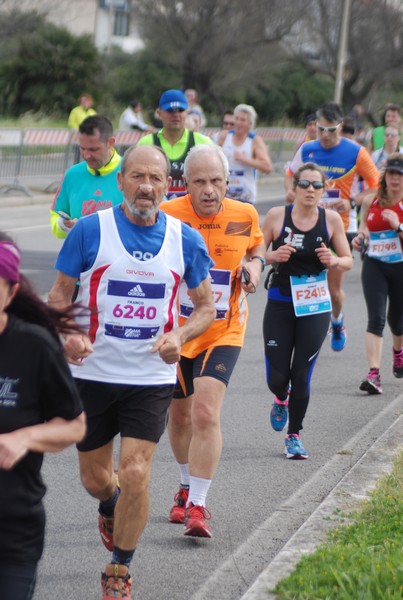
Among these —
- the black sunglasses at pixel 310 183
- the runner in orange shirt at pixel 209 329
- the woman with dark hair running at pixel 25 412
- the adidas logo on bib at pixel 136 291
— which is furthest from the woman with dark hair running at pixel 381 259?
the woman with dark hair running at pixel 25 412

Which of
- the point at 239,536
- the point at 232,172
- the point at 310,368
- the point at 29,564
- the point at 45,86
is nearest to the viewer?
the point at 29,564

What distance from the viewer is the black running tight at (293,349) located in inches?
291

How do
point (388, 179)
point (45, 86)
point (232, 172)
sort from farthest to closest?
1. point (45, 86)
2. point (232, 172)
3. point (388, 179)

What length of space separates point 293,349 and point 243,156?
21.6 ft

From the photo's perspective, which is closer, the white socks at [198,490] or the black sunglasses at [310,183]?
the white socks at [198,490]

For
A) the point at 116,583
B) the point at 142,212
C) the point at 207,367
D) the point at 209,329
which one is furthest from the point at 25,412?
the point at 209,329

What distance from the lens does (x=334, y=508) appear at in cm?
594

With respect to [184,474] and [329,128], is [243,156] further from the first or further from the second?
[184,474]

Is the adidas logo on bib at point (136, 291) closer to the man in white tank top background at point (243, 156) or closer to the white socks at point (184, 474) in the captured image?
the white socks at point (184, 474)

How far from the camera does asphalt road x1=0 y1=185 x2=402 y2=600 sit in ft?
17.3

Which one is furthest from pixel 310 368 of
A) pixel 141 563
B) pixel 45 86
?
pixel 45 86

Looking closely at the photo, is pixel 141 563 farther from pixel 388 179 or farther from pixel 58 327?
pixel 388 179

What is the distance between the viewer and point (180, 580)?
17.3 feet

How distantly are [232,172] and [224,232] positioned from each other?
7817mm
